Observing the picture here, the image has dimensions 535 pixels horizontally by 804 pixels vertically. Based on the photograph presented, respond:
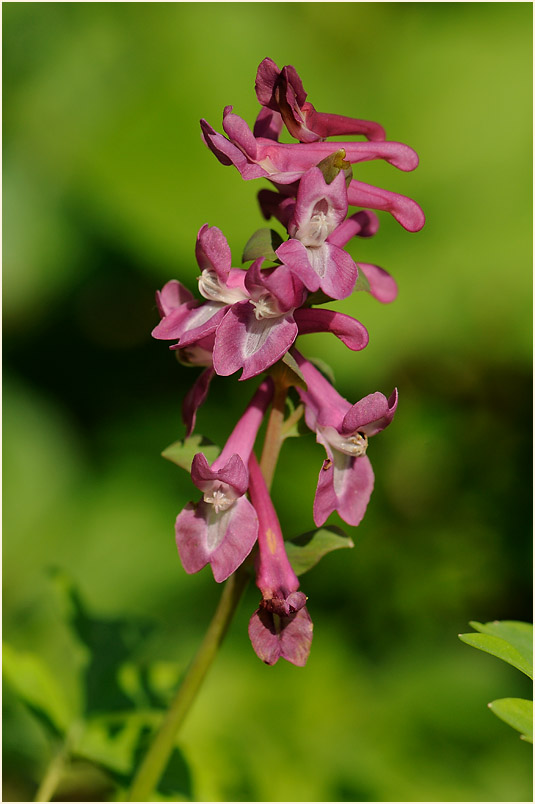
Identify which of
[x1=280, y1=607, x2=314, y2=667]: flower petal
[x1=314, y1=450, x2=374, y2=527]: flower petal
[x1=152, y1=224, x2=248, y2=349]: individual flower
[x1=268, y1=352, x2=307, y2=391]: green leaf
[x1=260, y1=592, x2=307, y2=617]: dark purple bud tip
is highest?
[x1=152, y1=224, x2=248, y2=349]: individual flower

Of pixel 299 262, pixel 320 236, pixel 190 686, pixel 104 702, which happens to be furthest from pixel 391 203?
pixel 104 702

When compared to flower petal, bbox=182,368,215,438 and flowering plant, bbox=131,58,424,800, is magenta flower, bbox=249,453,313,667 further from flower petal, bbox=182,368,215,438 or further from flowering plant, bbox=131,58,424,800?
flower petal, bbox=182,368,215,438

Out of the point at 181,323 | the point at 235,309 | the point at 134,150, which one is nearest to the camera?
the point at 235,309

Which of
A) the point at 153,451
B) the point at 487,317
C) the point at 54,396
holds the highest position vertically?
the point at 487,317

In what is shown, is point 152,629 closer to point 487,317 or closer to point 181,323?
point 181,323

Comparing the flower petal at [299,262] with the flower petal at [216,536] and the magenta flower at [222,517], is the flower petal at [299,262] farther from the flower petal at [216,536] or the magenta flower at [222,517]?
the flower petal at [216,536]

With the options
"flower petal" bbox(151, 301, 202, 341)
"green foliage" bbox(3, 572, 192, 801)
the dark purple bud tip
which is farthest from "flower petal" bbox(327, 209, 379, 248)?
"green foliage" bbox(3, 572, 192, 801)

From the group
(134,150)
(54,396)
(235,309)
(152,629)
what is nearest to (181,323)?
(235,309)
